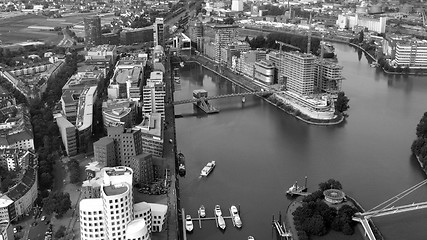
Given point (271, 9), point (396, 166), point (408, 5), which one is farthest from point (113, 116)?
point (408, 5)

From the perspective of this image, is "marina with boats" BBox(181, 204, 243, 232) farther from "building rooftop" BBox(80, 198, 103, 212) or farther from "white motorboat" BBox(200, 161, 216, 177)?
"building rooftop" BBox(80, 198, 103, 212)

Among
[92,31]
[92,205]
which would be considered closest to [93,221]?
[92,205]

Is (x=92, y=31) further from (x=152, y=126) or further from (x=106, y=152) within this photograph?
(x=106, y=152)

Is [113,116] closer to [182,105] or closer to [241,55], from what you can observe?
[182,105]

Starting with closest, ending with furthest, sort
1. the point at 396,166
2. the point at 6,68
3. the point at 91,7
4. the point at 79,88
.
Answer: the point at 396,166
the point at 79,88
the point at 6,68
the point at 91,7

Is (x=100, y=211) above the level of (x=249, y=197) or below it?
above

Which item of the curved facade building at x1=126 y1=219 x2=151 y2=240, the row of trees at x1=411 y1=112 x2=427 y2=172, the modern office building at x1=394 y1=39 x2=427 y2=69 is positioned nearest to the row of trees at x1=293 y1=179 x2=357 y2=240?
the curved facade building at x1=126 y1=219 x2=151 y2=240

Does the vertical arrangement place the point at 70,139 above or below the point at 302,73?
below
